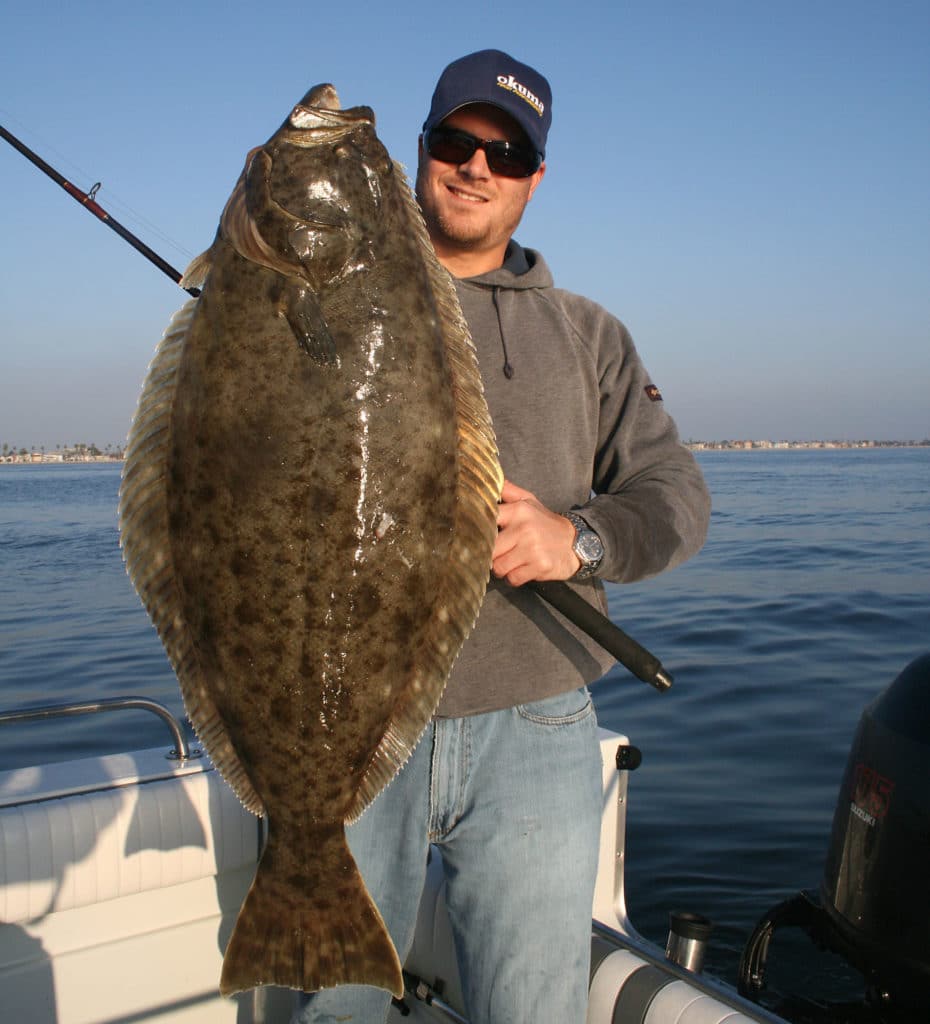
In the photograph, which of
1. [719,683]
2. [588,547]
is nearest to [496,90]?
[588,547]

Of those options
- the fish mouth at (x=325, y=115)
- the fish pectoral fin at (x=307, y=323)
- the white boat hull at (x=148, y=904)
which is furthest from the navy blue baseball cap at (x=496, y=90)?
the white boat hull at (x=148, y=904)

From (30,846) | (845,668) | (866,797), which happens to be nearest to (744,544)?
(845,668)

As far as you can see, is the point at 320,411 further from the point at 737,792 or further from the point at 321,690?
the point at 737,792

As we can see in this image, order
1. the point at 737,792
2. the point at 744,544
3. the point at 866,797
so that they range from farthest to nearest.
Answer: the point at 744,544 < the point at 737,792 < the point at 866,797

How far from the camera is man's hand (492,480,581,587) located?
86.2 inches

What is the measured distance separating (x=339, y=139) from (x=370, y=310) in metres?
0.40

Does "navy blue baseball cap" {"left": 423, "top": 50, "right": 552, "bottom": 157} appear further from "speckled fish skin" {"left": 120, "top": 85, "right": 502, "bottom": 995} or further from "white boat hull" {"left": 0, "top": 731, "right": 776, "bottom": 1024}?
"white boat hull" {"left": 0, "top": 731, "right": 776, "bottom": 1024}

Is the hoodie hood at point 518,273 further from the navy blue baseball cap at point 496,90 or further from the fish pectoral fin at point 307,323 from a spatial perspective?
the fish pectoral fin at point 307,323

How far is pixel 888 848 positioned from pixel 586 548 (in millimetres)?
2137

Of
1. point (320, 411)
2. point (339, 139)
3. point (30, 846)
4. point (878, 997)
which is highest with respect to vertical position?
point (339, 139)

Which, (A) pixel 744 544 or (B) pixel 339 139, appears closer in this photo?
(B) pixel 339 139

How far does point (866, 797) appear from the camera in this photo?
3.72 metres

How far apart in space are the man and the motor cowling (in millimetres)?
1526

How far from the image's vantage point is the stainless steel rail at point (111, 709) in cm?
353
